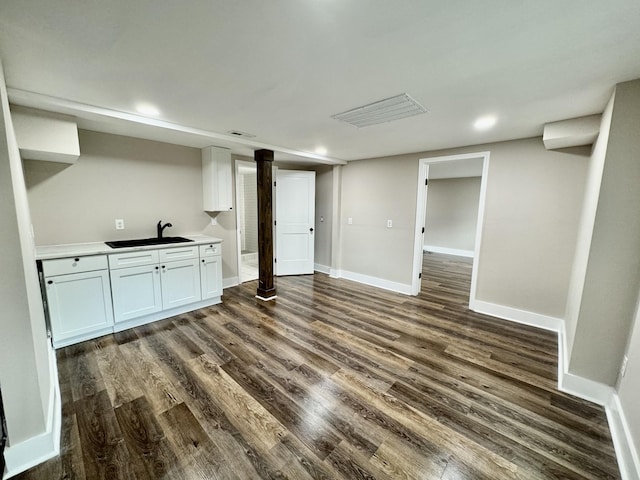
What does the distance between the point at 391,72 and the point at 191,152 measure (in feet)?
10.2

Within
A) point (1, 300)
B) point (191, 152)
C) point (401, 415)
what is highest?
point (191, 152)

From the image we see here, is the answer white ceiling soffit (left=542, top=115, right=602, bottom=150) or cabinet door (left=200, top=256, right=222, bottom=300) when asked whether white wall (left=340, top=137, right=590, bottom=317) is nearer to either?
white ceiling soffit (left=542, top=115, right=602, bottom=150)

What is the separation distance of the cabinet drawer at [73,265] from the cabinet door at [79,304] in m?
0.04

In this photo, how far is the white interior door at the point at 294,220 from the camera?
4.89m

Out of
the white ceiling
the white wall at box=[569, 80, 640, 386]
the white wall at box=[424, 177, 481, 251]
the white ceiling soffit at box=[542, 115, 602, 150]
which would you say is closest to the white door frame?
the white ceiling soffit at box=[542, 115, 602, 150]

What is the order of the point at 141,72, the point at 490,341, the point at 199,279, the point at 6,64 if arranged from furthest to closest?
the point at 199,279 < the point at 490,341 < the point at 141,72 < the point at 6,64

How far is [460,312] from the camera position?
3.49 metres

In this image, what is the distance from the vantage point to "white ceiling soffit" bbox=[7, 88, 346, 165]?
2033 millimetres

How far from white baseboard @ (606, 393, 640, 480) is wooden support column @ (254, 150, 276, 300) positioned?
11.4 feet

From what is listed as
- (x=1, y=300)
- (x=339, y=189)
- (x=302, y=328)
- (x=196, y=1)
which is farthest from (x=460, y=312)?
(x=1, y=300)

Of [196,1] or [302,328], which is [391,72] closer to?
[196,1]

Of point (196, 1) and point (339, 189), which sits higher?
point (196, 1)

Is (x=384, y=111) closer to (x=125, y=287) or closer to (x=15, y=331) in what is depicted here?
(x=15, y=331)

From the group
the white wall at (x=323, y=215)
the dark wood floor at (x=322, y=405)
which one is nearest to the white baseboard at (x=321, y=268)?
the white wall at (x=323, y=215)
